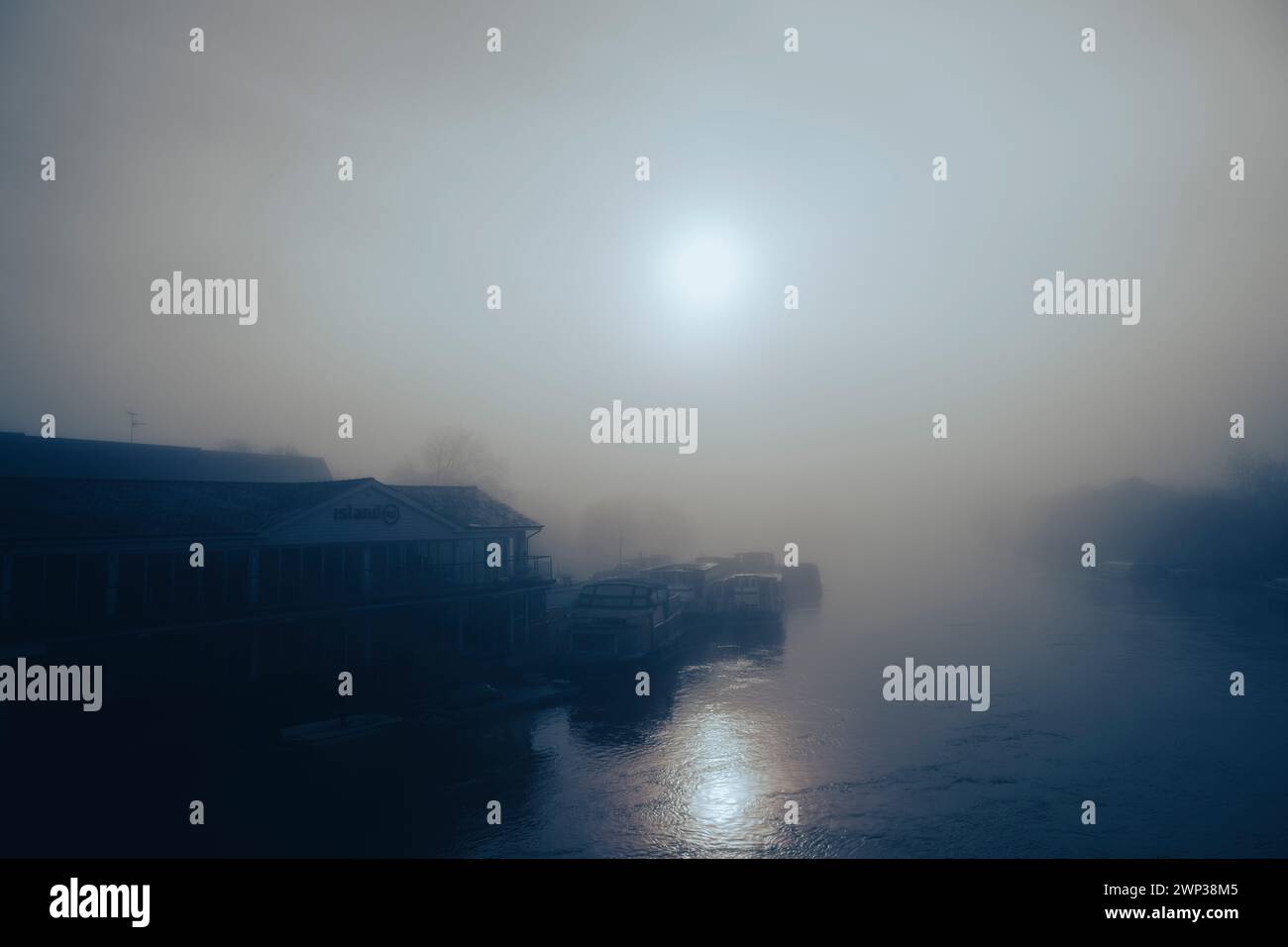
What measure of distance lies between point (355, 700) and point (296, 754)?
597 centimetres

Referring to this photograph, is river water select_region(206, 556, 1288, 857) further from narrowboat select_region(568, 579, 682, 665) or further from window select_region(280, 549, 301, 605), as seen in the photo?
window select_region(280, 549, 301, 605)

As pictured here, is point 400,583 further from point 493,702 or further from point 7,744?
point 7,744

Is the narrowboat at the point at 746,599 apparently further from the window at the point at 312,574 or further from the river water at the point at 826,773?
the window at the point at 312,574

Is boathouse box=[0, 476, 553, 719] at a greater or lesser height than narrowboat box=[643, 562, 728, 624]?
greater

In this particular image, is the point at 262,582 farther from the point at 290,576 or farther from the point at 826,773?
the point at 826,773

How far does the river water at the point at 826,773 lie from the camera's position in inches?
1027

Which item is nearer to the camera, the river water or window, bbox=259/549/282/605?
the river water

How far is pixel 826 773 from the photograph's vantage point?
33125 mm

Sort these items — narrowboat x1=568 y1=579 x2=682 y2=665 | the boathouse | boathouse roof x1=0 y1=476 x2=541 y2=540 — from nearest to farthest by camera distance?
the boathouse → boathouse roof x1=0 y1=476 x2=541 y2=540 → narrowboat x1=568 y1=579 x2=682 y2=665

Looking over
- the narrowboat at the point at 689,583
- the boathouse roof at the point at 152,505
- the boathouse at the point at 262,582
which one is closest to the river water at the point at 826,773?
the boathouse at the point at 262,582

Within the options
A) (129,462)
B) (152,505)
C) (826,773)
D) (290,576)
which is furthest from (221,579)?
(129,462)

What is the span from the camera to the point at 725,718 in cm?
4112

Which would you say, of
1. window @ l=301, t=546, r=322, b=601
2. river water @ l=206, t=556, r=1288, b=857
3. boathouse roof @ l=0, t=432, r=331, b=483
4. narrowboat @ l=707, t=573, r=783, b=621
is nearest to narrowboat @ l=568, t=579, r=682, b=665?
river water @ l=206, t=556, r=1288, b=857

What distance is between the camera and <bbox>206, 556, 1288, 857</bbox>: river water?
2609 centimetres
